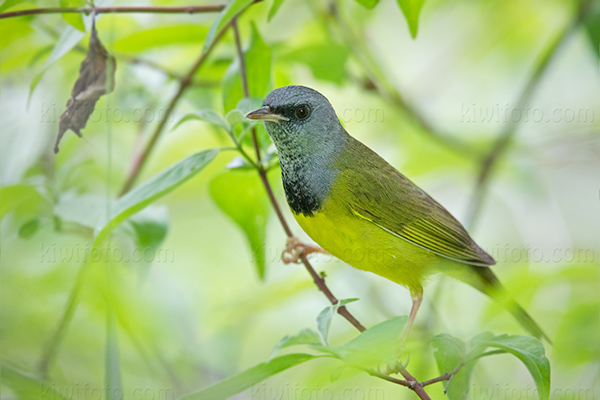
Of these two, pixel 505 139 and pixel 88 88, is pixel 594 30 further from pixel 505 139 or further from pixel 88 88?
pixel 88 88

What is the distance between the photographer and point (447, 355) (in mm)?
2102

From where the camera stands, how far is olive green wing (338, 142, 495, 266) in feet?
10.2

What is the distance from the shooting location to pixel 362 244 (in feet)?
9.82

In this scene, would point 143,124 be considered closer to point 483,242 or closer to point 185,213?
point 185,213

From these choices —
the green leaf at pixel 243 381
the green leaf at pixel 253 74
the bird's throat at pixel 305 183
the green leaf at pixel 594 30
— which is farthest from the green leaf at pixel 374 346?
the green leaf at pixel 594 30

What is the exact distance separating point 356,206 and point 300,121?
0.53 metres

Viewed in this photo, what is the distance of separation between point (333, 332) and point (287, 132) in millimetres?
1518

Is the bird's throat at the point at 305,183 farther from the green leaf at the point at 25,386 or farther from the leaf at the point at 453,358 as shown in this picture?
the green leaf at the point at 25,386

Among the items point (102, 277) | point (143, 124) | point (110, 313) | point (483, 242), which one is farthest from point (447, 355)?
point (483, 242)

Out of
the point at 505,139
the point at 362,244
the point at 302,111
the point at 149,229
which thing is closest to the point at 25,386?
the point at 149,229

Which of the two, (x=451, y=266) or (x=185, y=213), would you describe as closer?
(x=451, y=266)

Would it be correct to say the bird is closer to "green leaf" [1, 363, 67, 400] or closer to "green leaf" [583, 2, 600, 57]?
"green leaf" [583, 2, 600, 57]

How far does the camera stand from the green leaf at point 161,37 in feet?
10.8

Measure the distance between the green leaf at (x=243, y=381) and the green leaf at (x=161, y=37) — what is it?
2135mm
